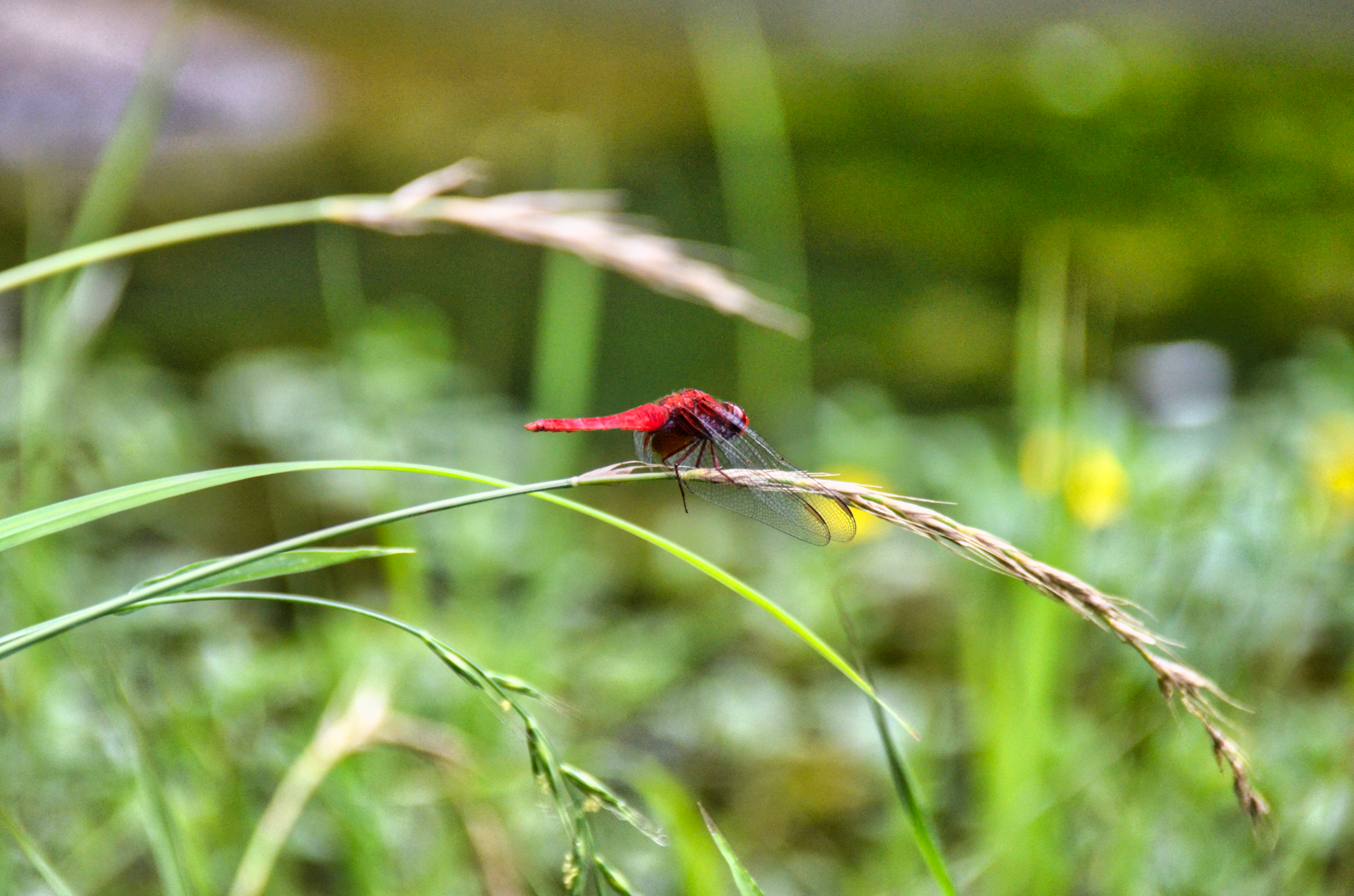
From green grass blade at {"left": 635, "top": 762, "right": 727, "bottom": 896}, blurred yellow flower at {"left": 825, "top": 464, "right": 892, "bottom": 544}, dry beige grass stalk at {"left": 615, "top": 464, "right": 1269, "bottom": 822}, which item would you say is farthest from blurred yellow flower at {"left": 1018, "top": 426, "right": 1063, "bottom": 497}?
green grass blade at {"left": 635, "top": 762, "right": 727, "bottom": 896}

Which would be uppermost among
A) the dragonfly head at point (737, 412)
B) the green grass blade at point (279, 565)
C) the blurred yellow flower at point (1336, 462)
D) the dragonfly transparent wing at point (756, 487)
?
the green grass blade at point (279, 565)

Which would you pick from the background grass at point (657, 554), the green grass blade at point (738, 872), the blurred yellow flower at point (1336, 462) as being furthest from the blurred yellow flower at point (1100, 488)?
the green grass blade at point (738, 872)

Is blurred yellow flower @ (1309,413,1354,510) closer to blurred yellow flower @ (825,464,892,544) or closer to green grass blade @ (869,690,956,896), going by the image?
blurred yellow flower @ (825,464,892,544)

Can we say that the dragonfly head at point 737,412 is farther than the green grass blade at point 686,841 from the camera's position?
Yes

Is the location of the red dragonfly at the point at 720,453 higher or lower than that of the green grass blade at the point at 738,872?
higher

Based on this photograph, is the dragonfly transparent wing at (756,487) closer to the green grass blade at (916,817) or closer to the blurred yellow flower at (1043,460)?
the green grass blade at (916,817)
